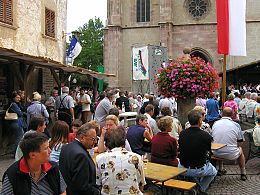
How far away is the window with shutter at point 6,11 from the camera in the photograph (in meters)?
→ 13.7

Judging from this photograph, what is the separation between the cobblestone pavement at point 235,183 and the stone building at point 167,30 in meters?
24.9

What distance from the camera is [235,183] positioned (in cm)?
756

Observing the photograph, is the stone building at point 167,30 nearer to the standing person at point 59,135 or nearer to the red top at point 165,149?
the red top at point 165,149

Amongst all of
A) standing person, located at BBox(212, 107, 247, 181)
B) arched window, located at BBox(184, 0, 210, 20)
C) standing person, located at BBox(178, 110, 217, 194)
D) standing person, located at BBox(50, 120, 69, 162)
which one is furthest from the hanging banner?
standing person, located at BBox(50, 120, 69, 162)

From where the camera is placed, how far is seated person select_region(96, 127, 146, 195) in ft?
13.4

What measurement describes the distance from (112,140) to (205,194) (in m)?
2.90

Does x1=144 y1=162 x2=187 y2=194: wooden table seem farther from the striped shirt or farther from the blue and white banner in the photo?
the blue and white banner

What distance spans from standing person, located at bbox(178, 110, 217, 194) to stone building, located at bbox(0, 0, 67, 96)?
5832 millimetres

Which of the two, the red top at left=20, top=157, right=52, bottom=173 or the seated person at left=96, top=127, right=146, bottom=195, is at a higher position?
the red top at left=20, top=157, right=52, bottom=173

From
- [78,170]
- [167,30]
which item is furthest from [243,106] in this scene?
[167,30]

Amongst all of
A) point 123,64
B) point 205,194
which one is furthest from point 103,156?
point 123,64

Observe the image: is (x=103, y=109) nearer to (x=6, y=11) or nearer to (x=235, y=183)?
(x=235, y=183)

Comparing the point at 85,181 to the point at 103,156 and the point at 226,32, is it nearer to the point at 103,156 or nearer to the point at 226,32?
the point at 103,156

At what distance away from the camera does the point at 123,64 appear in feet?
117
